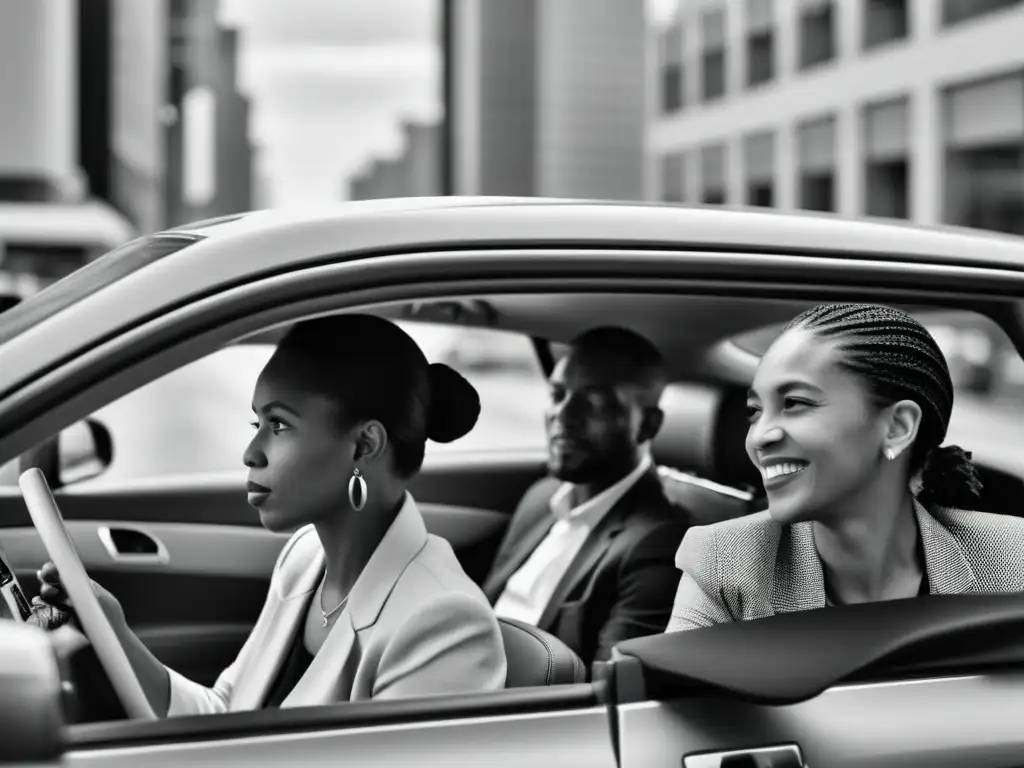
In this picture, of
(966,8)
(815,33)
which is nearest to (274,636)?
(966,8)

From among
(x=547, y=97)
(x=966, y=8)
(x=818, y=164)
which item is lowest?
(x=818, y=164)

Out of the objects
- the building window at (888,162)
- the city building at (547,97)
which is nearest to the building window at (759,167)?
the building window at (888,162)

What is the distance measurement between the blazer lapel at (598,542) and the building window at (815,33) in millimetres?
36675

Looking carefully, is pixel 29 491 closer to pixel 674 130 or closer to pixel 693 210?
pixel 693 210

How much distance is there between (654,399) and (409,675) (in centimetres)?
153

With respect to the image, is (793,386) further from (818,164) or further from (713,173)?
(713,173)

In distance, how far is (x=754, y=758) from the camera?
158cm

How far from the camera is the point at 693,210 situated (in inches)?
70.1

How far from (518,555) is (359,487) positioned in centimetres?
135

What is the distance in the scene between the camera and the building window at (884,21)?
113 ft

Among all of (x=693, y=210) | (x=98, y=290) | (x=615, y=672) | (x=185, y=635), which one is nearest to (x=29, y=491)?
(x=98, y=290)

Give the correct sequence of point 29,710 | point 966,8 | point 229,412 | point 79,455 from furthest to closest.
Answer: point 966,8 → point 229,412 → point 79,455 → point 29,710

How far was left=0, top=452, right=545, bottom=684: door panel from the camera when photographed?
3.12 meters

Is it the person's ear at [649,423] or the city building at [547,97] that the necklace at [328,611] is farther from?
the city building at [547,97]
